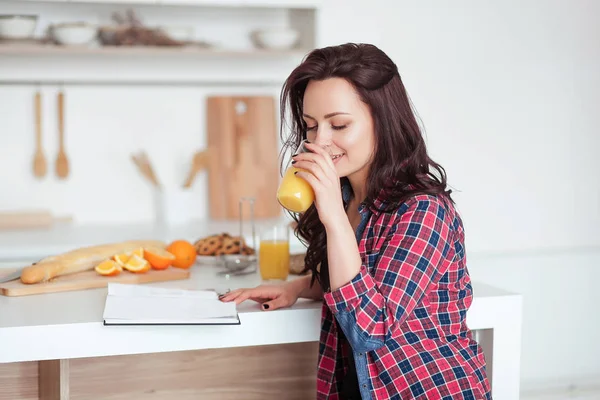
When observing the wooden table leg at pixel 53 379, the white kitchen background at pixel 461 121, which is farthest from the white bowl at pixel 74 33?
the wooden table leg at pixel 53 379

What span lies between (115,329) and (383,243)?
548 millimetres

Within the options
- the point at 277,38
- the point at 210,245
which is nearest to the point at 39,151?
the point at 277,38

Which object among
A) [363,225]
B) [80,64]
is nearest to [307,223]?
[363,225]

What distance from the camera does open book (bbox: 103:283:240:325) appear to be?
5.09 ft

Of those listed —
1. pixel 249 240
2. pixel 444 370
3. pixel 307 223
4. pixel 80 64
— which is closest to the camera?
pixel 444 370

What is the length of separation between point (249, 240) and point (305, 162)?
1.44 meters

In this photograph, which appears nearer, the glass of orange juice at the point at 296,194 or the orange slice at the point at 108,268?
the glass of orange juice at the point at 296,194

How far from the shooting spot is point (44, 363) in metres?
1.80

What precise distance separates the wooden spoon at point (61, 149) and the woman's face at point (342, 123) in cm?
225

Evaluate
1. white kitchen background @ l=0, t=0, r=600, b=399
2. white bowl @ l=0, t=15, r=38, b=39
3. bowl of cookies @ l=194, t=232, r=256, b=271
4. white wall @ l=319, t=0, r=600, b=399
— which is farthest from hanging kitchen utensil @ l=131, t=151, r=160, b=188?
bowl of cookies @ l=194, t=232, r=256, b=271

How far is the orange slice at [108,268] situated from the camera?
192 cm

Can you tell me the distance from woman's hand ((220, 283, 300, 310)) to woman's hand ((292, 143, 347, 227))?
0.33 m

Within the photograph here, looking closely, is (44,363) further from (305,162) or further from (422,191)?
(422,191)

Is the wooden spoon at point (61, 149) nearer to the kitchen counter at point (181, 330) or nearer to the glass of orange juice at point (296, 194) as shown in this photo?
the kitchen counter at point (181, 330)
